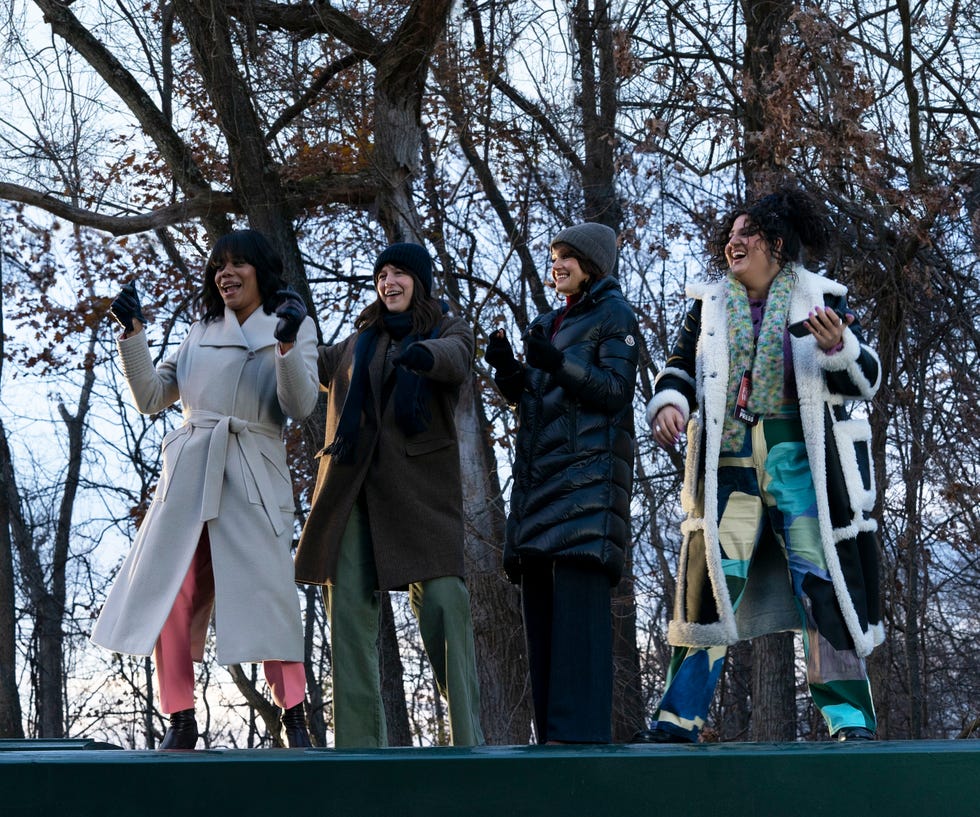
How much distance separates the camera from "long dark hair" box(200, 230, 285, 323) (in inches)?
194

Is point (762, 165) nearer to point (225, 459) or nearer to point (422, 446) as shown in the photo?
point (422, 446)

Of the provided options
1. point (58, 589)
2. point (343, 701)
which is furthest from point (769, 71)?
point (58, 589)

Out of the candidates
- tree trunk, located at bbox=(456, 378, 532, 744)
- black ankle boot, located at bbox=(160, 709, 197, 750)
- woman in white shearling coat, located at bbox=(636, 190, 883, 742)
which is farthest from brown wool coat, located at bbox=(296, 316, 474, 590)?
tree trunk, located at bbox=(456, 378, 532, 744)

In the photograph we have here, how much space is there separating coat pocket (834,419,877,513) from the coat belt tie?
1.97 meters

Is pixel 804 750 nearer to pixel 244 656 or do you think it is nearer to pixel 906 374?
pixel 244 656

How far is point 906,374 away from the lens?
35.2 ft

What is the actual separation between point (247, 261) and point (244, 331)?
0.26 meters

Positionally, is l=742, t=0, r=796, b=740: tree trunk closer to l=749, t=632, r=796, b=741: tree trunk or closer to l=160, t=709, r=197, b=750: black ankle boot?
l=749, t=632, r=796, b=741: tree trunk

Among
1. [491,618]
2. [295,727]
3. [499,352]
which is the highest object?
[499,352]

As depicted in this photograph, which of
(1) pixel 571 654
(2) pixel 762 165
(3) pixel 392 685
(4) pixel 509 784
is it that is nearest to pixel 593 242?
(1) pixel 571 654

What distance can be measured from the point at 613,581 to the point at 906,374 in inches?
276

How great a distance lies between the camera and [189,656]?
464 centimetres

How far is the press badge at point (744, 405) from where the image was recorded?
4.37 meters

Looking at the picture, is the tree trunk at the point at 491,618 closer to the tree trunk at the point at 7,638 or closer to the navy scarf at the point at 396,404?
the navy scarf at the point at 396,404
